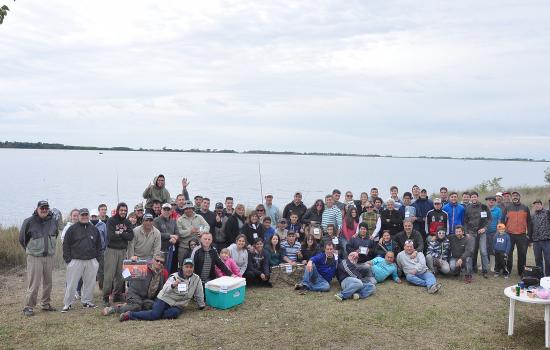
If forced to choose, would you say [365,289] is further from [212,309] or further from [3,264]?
[3,264]

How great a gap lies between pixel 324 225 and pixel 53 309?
5.30 metres

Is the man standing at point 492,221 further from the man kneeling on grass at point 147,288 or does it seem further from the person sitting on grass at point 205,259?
the man kneeling on grass at point 147,288

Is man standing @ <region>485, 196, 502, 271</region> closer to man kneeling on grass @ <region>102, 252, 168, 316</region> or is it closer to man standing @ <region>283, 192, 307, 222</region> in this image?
man standing @ <region>283, 192, 307, 222</region>

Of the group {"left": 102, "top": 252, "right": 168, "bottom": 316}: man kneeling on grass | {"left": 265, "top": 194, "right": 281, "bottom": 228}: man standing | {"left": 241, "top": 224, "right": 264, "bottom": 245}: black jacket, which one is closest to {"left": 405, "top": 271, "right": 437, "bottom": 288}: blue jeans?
{"left": 241, "top": 224, "right": 264, "bottom": 245}: black jacket

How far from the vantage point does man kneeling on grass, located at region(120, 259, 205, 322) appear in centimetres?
670

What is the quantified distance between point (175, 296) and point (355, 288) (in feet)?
9.69

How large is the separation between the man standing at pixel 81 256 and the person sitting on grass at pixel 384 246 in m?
5.32

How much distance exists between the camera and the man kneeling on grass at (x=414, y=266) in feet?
28.5

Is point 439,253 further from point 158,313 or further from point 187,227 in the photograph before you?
point 158,313

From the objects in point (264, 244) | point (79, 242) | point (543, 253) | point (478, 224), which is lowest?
point (543, 253)

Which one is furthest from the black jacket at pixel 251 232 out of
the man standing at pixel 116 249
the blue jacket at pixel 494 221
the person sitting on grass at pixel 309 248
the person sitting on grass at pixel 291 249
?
the blue jacket at pixel 494 221

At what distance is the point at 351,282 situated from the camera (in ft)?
26.2

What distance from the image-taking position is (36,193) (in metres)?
29.4

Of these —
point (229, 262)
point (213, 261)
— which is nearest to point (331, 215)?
point (229, 262)
